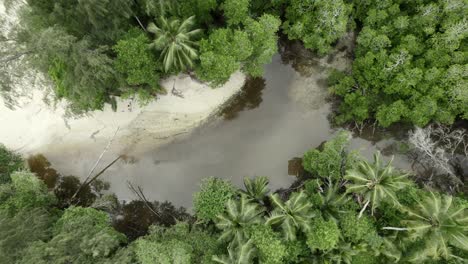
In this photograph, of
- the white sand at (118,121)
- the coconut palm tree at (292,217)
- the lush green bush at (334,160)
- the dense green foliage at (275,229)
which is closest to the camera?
the dense green foliage at (275,229)

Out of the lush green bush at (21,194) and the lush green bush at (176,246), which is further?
the lush green bush at (21,194)

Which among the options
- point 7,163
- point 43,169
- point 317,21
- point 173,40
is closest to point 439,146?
point 317,21

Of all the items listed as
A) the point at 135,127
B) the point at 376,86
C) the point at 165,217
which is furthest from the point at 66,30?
the point at 376,86

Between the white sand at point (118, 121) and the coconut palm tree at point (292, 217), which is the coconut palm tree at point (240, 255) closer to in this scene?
the coconut palm tree at point (292, 217)

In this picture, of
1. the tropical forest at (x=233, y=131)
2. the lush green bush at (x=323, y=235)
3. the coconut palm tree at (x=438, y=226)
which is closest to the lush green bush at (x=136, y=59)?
the tropical forest at (x=233, y=131)

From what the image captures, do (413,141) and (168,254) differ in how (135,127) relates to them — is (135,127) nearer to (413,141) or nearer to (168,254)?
(168,254)

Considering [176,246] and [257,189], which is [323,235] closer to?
[257,189]
